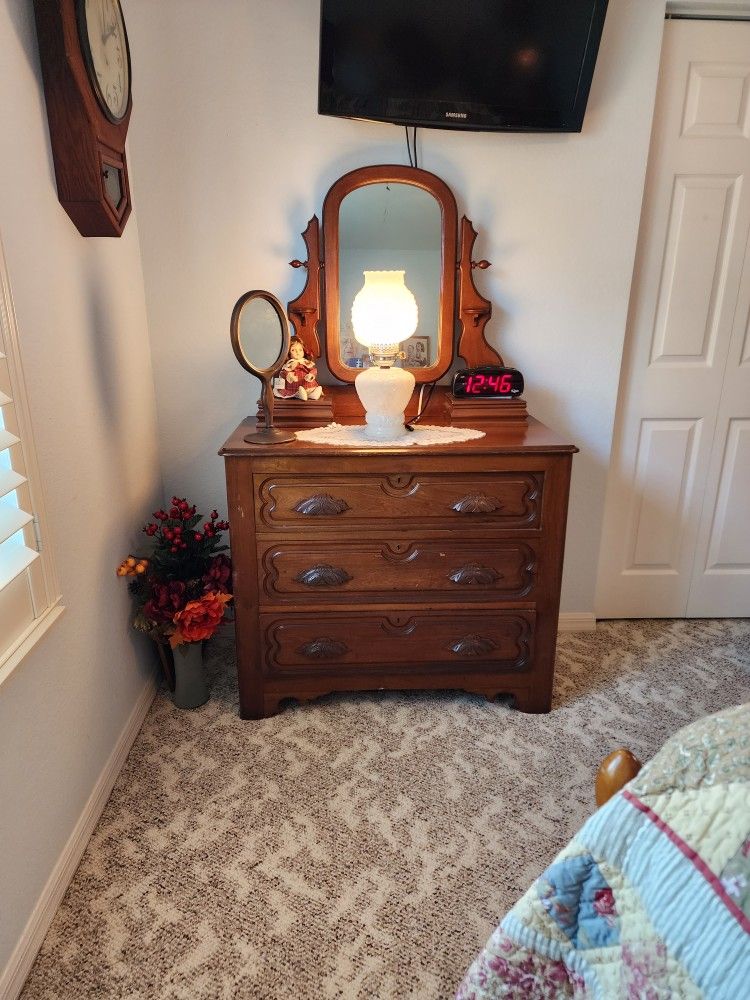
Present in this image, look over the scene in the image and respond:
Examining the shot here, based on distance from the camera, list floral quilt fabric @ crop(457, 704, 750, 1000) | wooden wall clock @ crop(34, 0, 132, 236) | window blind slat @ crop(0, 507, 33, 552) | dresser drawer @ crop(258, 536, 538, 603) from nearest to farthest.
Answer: floral quilt fabric @ crop(457, 704, 750, 1000)
window blind slat @ crop(0, 507, 33, 552)
wooden wall clock @ crop(34, 0, 132, 236)
dresser drawer @ crop(258, 536, 538, 603)

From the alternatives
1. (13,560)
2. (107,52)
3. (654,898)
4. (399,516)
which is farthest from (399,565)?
(107,52)

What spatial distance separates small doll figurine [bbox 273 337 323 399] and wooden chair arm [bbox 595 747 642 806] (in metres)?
1.39

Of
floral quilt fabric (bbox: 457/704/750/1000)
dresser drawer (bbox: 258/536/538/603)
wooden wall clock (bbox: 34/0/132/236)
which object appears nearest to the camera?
floral quilt fabric (bbox: 457/704/750/1000)

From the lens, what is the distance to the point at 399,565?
183 cm

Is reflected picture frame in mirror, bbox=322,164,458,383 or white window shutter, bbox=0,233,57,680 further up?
reflected picture frame in mirror, bbox=322,164,458,383

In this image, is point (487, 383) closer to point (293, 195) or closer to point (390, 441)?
point (390, 441)

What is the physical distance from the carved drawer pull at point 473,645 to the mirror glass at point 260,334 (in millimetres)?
989

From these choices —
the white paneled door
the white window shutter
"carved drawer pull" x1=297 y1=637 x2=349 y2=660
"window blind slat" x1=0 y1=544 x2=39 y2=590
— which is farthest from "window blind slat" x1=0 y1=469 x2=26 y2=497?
the white paneled door

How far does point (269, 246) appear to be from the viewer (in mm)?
2074

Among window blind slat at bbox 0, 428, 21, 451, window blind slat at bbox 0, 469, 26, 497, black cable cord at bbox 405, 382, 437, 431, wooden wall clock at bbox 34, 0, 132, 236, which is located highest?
wooden wall clock at bbox 34, 0, 132, 236

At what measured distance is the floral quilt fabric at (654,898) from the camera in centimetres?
66

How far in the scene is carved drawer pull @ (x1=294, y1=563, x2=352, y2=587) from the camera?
1819 millimetres

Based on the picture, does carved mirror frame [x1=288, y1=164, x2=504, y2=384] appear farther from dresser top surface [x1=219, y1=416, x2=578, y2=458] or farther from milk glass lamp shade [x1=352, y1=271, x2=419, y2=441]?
dresser top surface [x1=219, y1=416, x2=578, y2=458]

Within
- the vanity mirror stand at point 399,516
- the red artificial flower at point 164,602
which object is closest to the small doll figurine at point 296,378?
the vanity mirror stand at point 399,516
